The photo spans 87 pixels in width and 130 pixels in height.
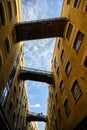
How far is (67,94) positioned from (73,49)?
15.0 feet

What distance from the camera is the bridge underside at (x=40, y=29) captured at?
19.2 m

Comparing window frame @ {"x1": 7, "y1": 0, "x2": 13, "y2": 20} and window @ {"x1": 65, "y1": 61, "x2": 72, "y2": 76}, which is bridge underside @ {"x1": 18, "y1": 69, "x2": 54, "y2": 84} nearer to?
window @ {"x1": 65, "y1": 61, "x2": 72, "y2": 76}

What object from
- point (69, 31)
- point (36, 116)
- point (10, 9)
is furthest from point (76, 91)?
point (36, 116)

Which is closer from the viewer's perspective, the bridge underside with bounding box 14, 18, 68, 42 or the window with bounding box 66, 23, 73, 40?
the window with bounding box 66, 23, 73, 40

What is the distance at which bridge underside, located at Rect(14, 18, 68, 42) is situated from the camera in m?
19.2

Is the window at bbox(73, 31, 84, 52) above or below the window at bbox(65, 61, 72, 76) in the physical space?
above

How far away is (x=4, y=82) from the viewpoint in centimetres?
1855

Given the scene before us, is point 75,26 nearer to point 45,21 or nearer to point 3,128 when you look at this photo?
point 45,21

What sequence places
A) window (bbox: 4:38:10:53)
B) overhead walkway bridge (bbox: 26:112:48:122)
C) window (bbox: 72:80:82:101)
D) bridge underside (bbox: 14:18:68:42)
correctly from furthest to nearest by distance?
overhead walkway bridge (bbox: 26:112:48:122) → bridge underside (bbox: 14:18:68:42) → window (bbox: 4:38:10:53) → window (bbox: 72:80:82:101)

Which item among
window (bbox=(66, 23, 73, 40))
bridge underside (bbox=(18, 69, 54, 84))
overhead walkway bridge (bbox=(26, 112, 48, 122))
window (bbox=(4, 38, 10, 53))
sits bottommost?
overhead walkway bridge (bbox=(26, 112, 48, 122))

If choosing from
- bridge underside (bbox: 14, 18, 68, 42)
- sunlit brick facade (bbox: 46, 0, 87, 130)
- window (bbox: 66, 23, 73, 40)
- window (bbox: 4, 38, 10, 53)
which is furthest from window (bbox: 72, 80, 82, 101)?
window (bbox: 4, 38, 10, 53)

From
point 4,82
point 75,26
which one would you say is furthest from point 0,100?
point 75,26

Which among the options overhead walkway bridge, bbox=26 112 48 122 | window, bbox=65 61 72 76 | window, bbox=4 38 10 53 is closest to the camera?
window, bbox=4 38 10 53

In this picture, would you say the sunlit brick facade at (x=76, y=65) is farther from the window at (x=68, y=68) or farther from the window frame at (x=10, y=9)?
the window frame at (x=10, y=9)
